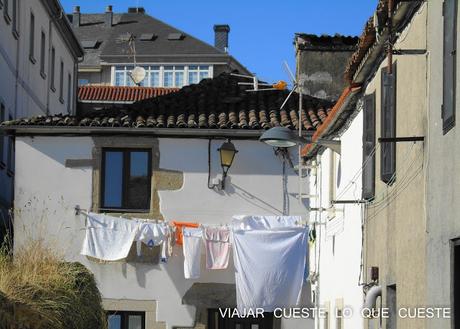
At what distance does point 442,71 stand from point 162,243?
47.8ft

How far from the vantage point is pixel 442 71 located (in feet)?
36.8

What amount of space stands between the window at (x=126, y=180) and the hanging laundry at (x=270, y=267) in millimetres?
2546

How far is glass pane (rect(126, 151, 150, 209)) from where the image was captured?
25.9 metres

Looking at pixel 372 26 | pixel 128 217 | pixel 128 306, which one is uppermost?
pixel 372 26

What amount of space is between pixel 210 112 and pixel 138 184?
2.65 meters

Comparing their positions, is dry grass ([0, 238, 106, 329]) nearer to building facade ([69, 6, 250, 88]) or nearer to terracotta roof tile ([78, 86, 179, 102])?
terracotta roof tile ([78, 86, 179, 102])

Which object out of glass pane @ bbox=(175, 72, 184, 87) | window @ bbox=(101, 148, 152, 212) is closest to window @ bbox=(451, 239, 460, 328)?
window @ bbox=(101, 148, 152, 212)

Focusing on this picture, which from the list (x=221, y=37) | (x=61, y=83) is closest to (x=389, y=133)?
(x=61, y=83)

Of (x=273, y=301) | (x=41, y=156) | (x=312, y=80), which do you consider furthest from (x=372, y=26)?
(x=312, y=80)

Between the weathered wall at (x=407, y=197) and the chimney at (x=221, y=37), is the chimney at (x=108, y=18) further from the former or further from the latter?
the weathered wall at (x=407, y=197)

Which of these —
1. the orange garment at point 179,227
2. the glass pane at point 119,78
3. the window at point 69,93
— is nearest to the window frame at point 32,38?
the window at point 69,93

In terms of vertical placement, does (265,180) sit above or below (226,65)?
below

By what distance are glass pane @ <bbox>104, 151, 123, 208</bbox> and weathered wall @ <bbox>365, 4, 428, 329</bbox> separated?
454 inches

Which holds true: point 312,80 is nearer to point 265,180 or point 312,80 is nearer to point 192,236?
point 265,180
